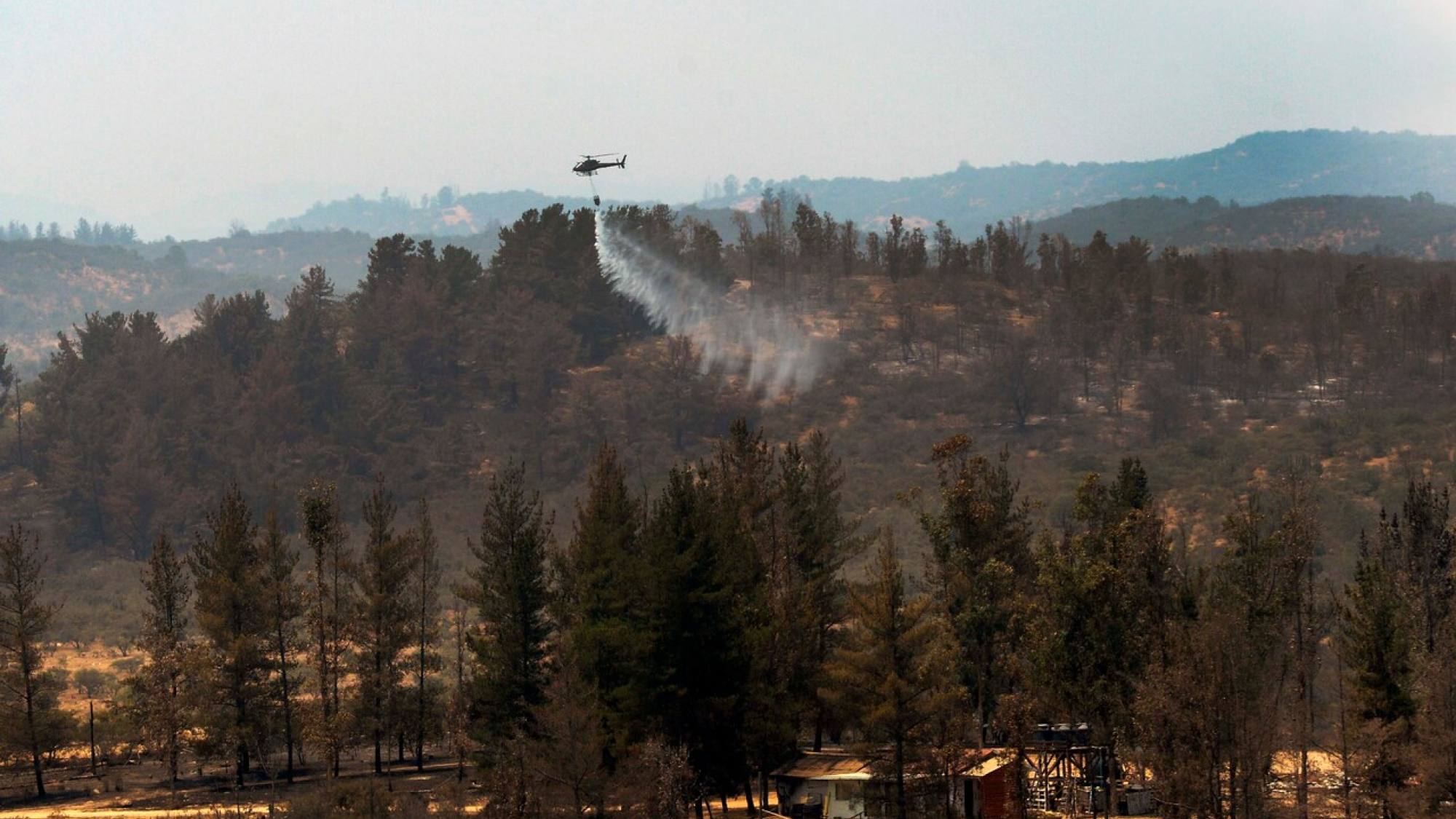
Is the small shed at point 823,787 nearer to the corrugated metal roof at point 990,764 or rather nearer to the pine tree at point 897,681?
the pine tree at point 897,681

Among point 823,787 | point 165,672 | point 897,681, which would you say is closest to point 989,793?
point 823,787

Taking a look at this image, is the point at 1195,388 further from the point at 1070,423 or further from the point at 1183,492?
the point at 1183,492

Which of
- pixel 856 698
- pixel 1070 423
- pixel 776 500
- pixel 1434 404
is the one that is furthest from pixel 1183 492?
pixel 856 698

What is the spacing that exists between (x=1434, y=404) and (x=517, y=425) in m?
75.4

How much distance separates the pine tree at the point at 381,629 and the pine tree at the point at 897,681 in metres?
21.2

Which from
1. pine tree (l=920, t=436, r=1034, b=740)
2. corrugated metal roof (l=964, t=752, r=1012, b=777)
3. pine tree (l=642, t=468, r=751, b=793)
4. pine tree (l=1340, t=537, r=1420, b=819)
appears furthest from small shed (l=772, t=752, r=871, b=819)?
pine tree (l=1340, t=537, r=1420, b=819)

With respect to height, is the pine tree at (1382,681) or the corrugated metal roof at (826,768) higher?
the pine tree at (1382,681)

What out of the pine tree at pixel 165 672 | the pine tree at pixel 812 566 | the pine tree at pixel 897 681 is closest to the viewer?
the pine tree at pixel 897 681

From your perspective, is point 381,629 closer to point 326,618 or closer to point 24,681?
point 326,618

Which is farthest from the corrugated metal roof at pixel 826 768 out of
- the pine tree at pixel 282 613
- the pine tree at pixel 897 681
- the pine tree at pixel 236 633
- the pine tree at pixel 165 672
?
the pine tree at pixel 165 672

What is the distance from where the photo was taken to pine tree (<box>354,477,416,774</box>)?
53.6 m

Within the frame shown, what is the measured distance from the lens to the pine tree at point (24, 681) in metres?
50.2

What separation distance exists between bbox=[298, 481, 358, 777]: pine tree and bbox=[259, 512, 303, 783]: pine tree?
2.64 ft

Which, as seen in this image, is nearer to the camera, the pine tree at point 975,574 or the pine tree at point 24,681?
the pine tree at point 975,574
